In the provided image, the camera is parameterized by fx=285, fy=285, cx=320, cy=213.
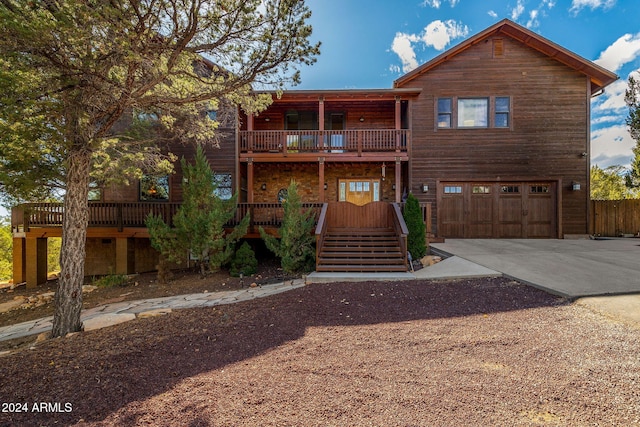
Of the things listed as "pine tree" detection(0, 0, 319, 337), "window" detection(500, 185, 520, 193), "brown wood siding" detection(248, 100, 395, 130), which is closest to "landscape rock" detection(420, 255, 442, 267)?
"window" detection(500, 185, 520, 193)

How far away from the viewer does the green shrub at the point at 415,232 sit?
7633mm

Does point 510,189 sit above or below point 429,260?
above

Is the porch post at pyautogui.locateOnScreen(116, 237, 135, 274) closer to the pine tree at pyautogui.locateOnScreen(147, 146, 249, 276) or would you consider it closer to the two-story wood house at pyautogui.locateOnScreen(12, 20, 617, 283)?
the two-story wood house at pyautogui.locateOnScreen(12, 20, 617, 283)

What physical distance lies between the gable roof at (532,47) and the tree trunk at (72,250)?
Answer: 33.9 ft

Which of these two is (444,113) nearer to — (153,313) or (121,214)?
(153,313)

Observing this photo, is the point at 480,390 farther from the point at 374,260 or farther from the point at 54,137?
the point at 54,137

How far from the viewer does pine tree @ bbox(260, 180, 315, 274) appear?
737cm

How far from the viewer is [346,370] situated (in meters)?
2.74

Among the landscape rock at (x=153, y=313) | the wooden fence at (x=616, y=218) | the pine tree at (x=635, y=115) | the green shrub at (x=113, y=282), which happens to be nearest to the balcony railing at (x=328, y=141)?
the green shrub at (x=113, y=282)

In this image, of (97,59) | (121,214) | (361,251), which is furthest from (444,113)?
(121,214)

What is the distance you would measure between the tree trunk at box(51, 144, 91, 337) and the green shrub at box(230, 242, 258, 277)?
12.4 feet

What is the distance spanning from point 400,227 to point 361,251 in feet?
3.98

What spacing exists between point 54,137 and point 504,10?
587 inches

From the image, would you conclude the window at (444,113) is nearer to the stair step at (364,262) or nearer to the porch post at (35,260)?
the stair step at (364,262)
